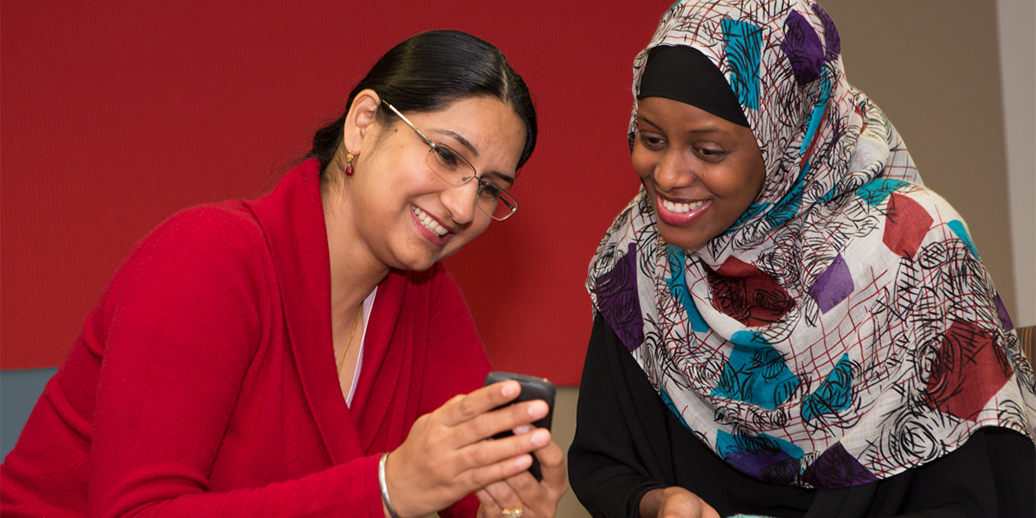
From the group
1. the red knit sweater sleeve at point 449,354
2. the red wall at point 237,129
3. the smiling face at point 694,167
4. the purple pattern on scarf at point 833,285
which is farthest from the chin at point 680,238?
the red wall at point 237,129

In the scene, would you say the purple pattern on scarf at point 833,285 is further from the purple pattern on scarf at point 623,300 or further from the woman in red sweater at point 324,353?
the woman in red sweater at point 324,353

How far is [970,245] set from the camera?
1259mm

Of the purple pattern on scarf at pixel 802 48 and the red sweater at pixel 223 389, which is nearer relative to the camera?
the red sweater at pixel 223 389

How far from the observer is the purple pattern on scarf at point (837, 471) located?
125 centimetres

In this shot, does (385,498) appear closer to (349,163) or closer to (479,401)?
(479,401)

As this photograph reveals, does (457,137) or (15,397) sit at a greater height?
(457,137)

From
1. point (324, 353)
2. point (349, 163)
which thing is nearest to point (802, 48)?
point (349, 163)

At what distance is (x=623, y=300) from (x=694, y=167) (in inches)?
14.5

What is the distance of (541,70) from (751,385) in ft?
4.09

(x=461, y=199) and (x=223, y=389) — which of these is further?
(x=461, y=199)

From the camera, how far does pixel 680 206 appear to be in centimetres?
132

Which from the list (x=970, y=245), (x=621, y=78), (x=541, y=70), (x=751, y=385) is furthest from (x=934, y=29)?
(x=751, y=385)

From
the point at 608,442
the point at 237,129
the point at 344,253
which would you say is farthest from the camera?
the point at 237,129

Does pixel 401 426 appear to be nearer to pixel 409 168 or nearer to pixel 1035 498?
pixel 409 168
